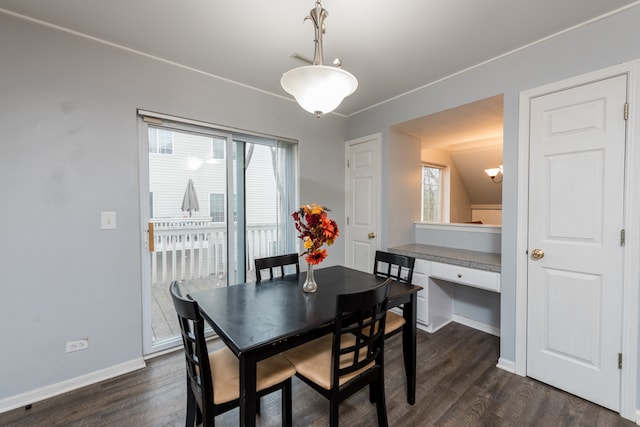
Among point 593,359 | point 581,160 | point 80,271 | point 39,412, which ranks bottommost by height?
point 39,412

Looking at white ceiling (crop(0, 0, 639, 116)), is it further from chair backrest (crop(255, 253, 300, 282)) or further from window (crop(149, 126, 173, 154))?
chair backrest (crop(255, 253, 300, 282))

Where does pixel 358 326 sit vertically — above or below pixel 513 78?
below

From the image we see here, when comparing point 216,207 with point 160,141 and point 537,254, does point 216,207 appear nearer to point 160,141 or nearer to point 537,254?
point 160,141

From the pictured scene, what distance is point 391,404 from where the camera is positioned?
71.6 inches

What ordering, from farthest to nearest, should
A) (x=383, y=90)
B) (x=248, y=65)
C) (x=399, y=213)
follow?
1. (x=399, y=213)
2. (x=383, y=90)
3. (x=248, y=65)

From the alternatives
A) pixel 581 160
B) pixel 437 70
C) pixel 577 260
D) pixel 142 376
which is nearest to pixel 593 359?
pixel 577 260

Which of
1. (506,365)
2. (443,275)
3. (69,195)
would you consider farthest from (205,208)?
(506,365)

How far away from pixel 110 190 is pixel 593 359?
3687mm

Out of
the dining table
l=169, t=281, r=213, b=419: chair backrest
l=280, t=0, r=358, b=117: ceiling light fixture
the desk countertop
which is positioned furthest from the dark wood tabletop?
l=280, t=0, r=358, b=117: ceiling light fixture

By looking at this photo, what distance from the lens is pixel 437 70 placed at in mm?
2459

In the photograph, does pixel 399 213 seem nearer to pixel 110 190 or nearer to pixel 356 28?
pixel 356 28

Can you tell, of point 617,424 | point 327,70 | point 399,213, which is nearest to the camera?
point 327,70

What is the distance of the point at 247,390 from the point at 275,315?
0.36 metres

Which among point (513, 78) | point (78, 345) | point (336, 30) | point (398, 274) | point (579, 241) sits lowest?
point (78, 345)
